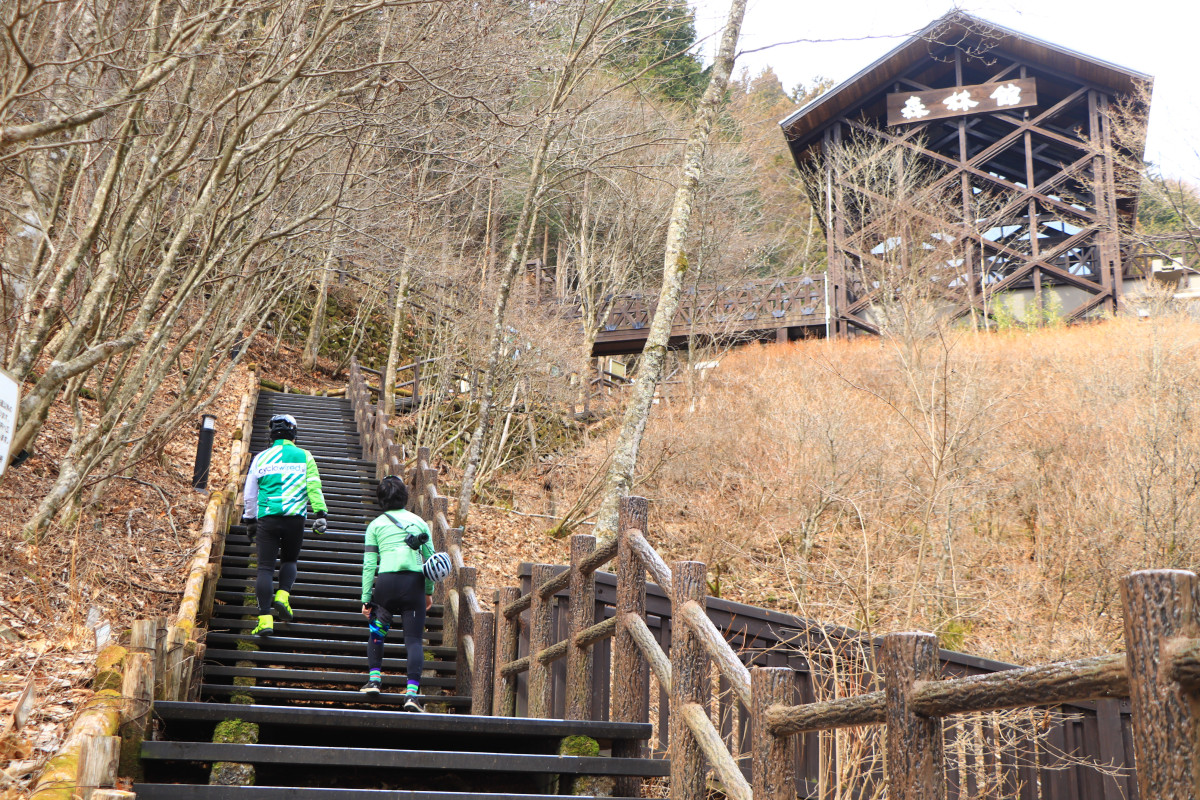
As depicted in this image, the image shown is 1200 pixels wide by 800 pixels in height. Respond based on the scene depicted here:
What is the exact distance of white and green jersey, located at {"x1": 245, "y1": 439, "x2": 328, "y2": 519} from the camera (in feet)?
24.0

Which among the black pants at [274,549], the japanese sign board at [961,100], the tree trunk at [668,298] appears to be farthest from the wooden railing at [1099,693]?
the japanese sign board at [961,100]

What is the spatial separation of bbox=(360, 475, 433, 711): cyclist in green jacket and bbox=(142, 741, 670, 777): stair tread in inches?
72.0

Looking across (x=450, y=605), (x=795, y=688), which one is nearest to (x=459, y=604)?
(x=450, y=605)

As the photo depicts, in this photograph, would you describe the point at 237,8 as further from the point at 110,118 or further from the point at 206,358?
the point at 206,358

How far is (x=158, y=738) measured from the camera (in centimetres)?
470

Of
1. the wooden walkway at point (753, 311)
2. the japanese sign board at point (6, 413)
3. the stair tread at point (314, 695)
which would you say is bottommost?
the stair tread at point (314, 695)

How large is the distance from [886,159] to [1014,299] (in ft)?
17.0

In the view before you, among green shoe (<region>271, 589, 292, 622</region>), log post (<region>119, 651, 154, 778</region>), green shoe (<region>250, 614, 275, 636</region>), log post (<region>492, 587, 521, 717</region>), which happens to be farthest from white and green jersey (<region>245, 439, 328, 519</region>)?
log post (<region>119, 651, 154, 778</region>)

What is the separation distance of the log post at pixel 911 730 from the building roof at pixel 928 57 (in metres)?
22.8

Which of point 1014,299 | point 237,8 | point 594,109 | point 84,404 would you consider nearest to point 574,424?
point 594,109

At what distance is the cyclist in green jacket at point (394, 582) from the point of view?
6.14 metres

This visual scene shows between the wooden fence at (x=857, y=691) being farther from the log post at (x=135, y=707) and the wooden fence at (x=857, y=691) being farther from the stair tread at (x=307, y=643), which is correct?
the log post at (x=135, y=707)

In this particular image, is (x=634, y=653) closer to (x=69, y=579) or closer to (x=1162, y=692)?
(x=1162, y=692)

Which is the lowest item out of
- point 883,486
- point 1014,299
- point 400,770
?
point 400,770
